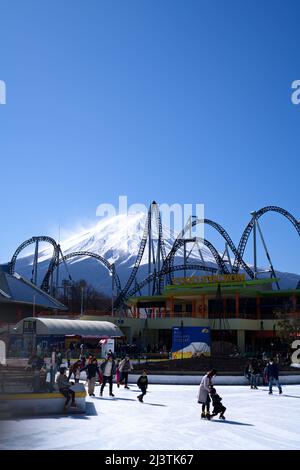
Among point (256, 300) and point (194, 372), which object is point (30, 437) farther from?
point (256, 300)

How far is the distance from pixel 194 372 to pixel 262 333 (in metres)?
35.2

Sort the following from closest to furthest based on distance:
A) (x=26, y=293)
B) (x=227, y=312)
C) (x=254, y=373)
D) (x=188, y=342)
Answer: (x=254, y=373) → (x=26, y=293) → (x=188, y=342) → (x=227, y=312)

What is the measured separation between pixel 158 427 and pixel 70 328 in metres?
33.9

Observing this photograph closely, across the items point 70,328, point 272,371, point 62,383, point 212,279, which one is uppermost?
point 212,279

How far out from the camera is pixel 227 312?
65500 mm

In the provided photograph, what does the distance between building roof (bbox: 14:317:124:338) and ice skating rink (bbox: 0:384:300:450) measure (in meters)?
25.4

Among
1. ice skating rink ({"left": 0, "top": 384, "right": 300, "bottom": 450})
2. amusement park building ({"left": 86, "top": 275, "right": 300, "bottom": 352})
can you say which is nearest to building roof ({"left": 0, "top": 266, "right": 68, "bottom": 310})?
ice skating rink ({"left": 0, "top": 384, "right": 300, "bottom": 450})

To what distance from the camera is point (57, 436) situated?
11.7 m

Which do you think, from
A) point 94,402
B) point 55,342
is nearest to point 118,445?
point 94,402

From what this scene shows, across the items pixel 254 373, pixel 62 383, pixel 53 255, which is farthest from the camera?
pixel 53 255

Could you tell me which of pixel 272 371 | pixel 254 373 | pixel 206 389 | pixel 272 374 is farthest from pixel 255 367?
pixel 206 389

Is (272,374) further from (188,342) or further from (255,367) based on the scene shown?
(188,342)

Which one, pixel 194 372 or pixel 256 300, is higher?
pixel 256 300

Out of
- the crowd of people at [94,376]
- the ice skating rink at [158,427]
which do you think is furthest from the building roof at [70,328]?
the ice skating rink at [158,427]
